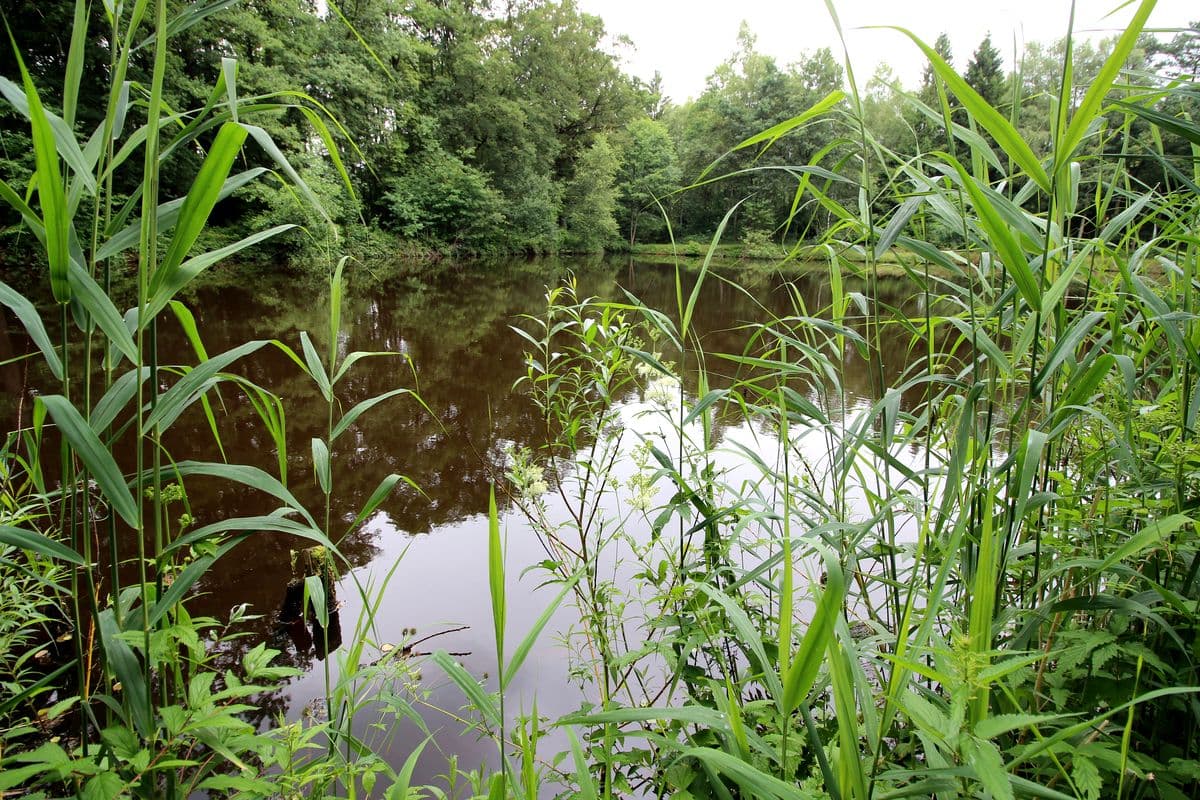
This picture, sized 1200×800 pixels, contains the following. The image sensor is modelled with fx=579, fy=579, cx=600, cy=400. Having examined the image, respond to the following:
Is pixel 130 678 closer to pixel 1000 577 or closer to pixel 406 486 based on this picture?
pixel 1000 577

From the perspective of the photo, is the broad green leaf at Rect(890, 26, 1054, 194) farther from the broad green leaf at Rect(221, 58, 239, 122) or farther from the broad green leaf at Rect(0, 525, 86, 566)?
the broad green leaf at Rect(0, 525, 86, 566)

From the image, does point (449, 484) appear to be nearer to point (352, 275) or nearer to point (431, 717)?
point (431, 717)

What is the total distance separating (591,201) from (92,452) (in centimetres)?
2420

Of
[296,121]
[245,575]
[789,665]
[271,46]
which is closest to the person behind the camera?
[789,665]

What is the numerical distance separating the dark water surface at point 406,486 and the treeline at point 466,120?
92.2 inches

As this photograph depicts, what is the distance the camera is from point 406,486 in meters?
3.45

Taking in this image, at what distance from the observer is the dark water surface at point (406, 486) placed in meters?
1.97

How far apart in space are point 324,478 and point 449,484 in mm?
2444

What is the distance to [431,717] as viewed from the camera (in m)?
1.82

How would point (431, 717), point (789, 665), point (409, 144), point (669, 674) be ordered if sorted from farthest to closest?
point (409, 144) → point (431, 717) → point (669, 674) → point (789, 665)

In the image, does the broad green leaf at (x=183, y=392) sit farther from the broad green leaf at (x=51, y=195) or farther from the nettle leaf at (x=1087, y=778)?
the nettle leaf at (x=1087, y=778)

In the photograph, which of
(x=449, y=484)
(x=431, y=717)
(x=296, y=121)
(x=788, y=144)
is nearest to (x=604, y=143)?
Result: (x=788, y=144)

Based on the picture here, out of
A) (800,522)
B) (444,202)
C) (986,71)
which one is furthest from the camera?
(986,71)

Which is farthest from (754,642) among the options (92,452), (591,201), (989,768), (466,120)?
(591,201)
